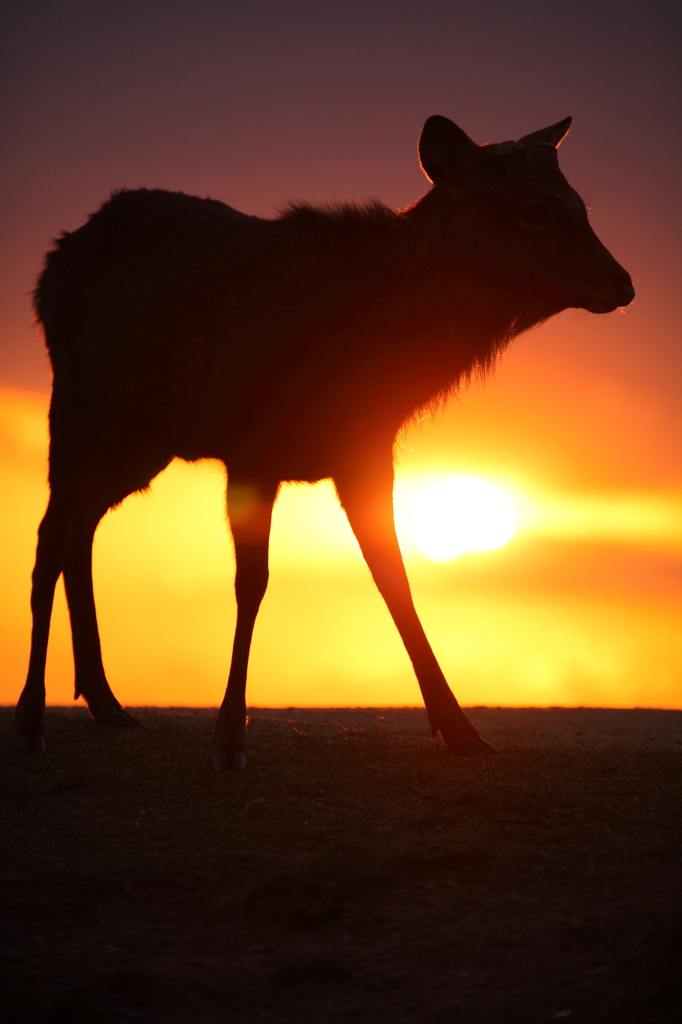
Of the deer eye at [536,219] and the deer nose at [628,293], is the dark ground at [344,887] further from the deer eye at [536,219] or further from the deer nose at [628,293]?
the deer eye at [536,219]

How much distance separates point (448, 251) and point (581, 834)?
316 cm

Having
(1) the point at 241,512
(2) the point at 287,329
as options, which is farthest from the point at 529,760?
(2) the point at 287,329

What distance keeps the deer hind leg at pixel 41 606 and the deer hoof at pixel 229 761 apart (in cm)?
146

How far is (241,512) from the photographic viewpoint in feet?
17.1

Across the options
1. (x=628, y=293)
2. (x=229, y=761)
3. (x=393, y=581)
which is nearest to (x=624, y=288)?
(x=628, y=293)

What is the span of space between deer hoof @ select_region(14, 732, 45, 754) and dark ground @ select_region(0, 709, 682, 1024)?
291 mm

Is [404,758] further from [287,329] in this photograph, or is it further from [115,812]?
[287,329]

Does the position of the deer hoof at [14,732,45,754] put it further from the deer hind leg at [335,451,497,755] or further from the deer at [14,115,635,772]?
the deer hind leg at [335,451,497,755]

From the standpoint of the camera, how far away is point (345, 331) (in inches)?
208

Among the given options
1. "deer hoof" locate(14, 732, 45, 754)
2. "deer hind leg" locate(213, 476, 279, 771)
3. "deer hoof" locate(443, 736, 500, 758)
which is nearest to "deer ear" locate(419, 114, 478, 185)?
"deer hind leg" locate(213, 476, 279, 771)

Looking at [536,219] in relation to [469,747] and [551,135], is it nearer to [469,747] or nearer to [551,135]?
[551,135]

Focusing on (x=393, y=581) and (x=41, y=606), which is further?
(x=41, y=606)

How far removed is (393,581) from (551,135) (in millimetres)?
2935

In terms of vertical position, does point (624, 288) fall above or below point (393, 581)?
above
